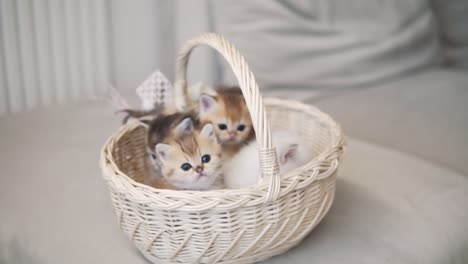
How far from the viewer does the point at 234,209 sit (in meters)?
0.72

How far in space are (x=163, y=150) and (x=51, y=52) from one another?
91cm

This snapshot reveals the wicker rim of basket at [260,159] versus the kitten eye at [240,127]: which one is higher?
the wicker rim of basket at [260,159]

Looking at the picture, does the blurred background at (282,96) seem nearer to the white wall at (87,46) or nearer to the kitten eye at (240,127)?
the white wall at (87,46)

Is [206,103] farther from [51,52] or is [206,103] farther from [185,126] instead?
[51,52]

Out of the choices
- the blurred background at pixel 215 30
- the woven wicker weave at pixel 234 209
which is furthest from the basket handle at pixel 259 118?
the blurred background at pixel 215 30

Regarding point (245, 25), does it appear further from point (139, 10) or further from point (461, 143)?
point (461, 143)

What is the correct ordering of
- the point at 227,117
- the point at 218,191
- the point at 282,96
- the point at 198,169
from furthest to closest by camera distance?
1. the point at 282,96
2. the point at 227,117
3. the point at 198,169
4. the point at 218,191

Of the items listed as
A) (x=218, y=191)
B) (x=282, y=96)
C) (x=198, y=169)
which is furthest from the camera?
(x=282, y=96)

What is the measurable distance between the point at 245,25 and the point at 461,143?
665 mm

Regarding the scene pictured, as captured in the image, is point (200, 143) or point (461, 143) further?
point (461, 143)

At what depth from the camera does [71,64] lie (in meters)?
1.63

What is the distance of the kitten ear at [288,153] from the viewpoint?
0.90 meters

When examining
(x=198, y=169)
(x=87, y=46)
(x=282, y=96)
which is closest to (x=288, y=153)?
(x=198, y=169)

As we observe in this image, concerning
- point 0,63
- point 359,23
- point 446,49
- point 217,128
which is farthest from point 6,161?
point 446,49
